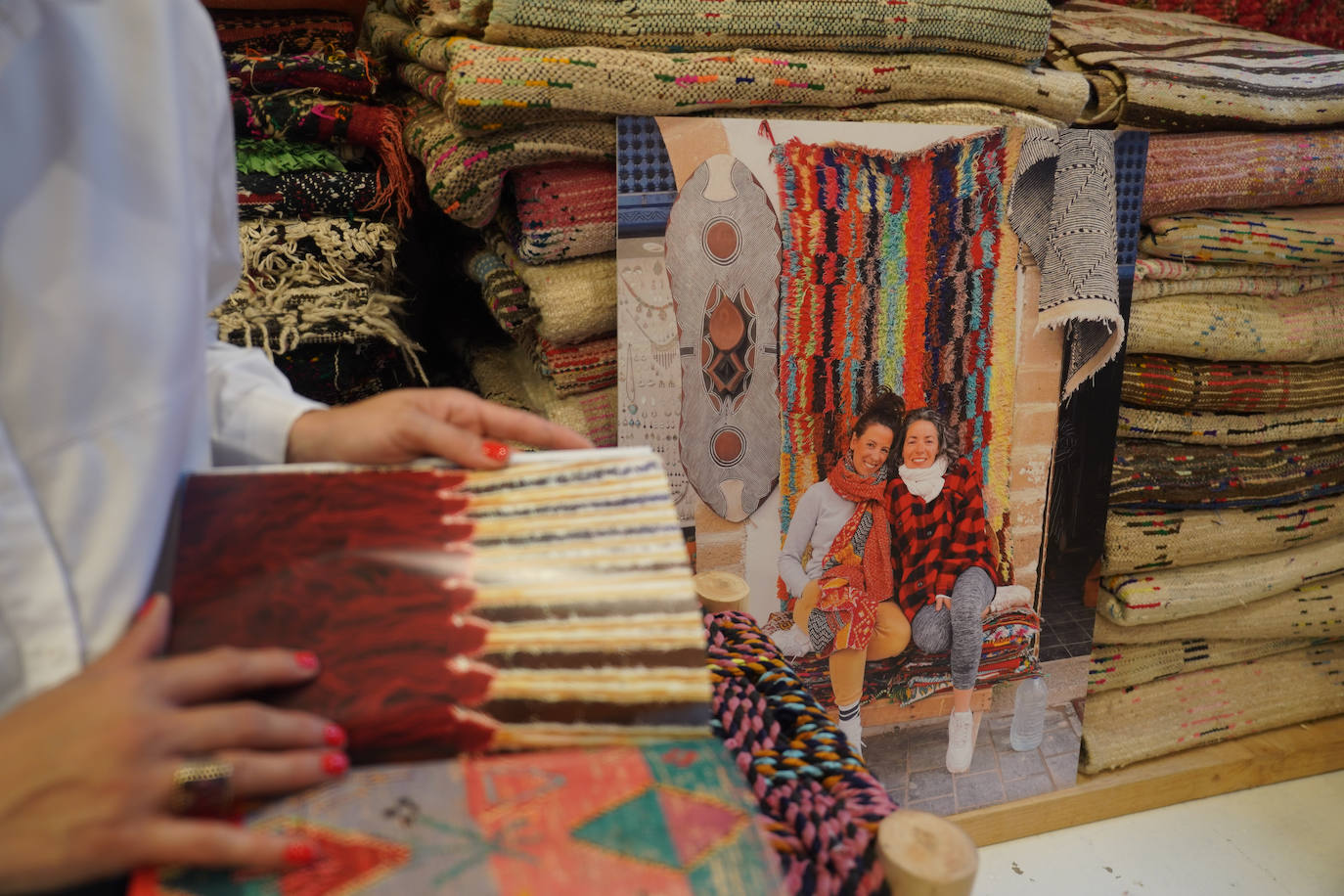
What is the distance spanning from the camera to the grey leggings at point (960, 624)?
1307 millimetres

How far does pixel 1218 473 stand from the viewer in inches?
56.7

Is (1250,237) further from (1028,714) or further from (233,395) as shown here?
(233,395)

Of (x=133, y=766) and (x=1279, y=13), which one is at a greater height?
(x=1279, y=13)

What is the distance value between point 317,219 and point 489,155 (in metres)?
0.28

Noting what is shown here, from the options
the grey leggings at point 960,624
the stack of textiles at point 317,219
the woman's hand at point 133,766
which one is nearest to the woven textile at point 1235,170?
the grey leggings at point 960,624

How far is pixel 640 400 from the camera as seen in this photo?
1.15 metres

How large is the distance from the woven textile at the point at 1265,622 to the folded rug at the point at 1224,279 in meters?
0.53

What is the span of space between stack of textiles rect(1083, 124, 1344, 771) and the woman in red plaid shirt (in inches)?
10.9

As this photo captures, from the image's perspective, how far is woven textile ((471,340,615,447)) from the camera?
119 cm

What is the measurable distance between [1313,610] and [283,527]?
1732mm

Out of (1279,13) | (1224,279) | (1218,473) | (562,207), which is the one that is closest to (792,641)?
(562,207)

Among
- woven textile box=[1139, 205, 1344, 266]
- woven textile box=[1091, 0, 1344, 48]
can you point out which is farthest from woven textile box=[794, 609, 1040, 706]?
woven textile box=[1091, 0, 1344, 48]

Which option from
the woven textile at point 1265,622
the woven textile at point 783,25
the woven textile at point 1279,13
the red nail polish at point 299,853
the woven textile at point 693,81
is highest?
the woven textile at point 1279,13

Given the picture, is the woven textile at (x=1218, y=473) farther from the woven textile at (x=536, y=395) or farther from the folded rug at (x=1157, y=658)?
the woven textile at (x=536, y=395)
